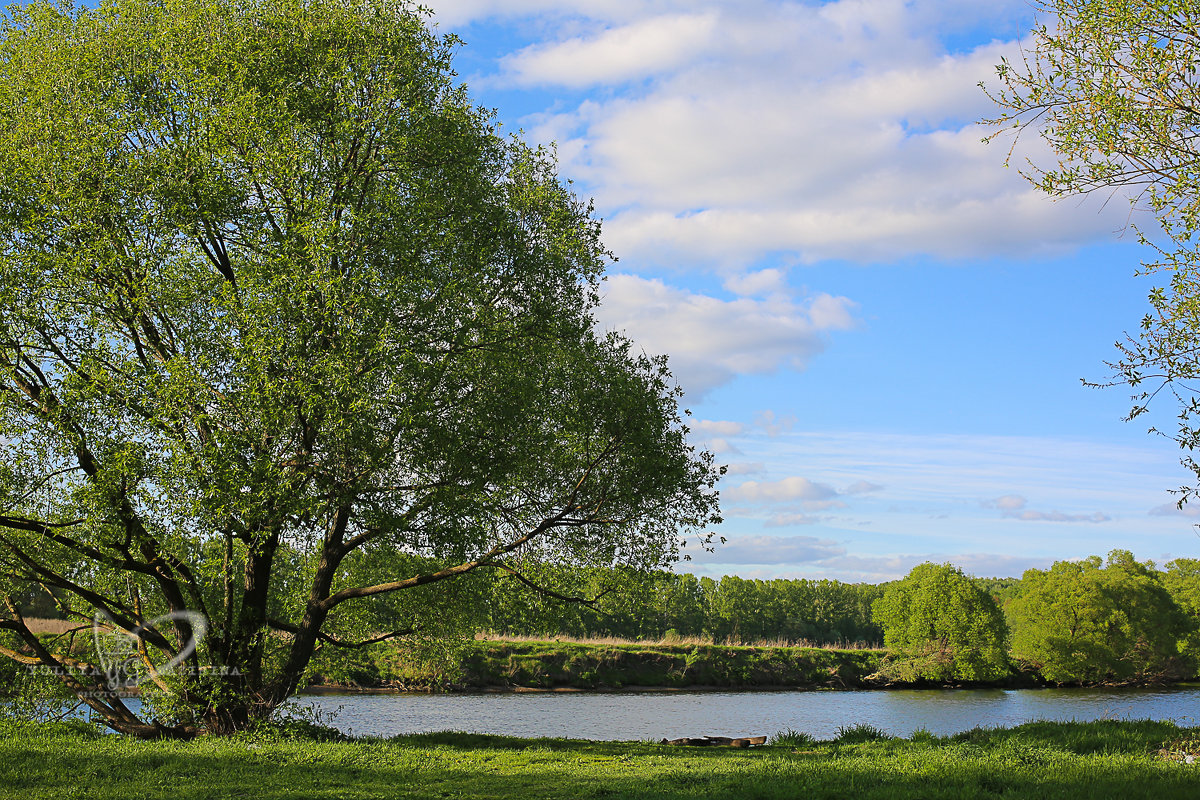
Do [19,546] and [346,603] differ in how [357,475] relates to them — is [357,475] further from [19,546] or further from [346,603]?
[19,546]

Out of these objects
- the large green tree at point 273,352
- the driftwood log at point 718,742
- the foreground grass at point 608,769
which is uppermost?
the large green tree at point 273,352

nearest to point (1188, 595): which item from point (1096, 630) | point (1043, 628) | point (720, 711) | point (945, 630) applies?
point (1096, 630)

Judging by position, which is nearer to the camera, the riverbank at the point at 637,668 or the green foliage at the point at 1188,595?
the riverbank at the point at 637,668

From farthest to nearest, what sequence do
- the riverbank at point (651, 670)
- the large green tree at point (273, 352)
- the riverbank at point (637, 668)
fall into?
1. the riverbank at point (637, 668)
2. the riverbank at point (651, 670)
3. the large green tree at point (273, 352)

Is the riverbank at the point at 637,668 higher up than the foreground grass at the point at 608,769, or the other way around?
the foreground grass at the point at 608,769

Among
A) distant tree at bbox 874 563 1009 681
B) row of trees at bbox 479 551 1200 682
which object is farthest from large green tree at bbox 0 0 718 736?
distant tree at bbox 874 563 1009 681

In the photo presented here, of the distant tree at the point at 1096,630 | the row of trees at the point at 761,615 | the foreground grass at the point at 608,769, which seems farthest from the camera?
the row of trees at the point at 761,615

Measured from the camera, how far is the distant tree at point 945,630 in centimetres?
6750

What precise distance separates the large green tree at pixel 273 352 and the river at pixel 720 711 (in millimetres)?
5133

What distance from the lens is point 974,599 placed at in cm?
6912

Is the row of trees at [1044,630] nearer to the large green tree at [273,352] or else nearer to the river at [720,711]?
the river at [720,711]

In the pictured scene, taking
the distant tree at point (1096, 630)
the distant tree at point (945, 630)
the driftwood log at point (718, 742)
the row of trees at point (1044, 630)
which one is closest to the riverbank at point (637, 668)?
the distant tree at point (945, 630)

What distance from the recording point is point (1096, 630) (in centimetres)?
7081

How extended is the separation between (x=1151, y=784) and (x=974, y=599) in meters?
64.1
